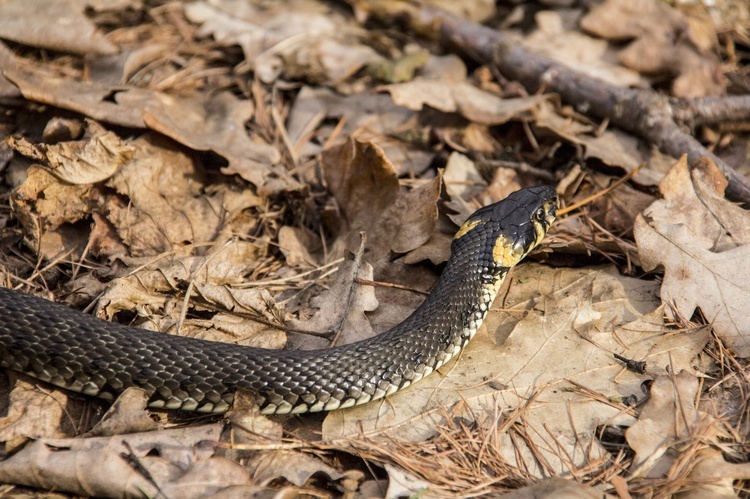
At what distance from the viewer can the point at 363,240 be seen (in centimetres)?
479

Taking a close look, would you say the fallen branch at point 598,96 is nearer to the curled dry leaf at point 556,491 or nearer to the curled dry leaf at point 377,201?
the curled dry leaf at point 377,201

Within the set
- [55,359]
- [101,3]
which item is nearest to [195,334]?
[55,359]

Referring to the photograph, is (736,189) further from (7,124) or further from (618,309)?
(7,124)

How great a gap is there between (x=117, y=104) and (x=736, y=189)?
17.6ft

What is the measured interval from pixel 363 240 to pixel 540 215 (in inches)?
58.1

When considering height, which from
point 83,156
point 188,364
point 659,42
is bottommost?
point 188,364

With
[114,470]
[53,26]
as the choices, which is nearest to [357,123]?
Answer: [53,26]

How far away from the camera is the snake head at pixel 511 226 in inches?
190

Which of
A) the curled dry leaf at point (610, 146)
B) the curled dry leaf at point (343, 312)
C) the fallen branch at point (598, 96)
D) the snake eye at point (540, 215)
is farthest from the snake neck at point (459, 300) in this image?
the fallen branch at point (598, 96)

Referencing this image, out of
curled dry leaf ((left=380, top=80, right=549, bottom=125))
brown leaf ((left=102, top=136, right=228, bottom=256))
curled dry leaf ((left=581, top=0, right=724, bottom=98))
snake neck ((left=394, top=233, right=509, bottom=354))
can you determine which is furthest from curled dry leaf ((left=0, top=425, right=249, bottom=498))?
curled dry leaf ((left=581, top=0, right=724, bottom=98))

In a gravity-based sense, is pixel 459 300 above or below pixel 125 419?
above

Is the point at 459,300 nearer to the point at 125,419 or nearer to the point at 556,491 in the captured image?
the point at 556,491

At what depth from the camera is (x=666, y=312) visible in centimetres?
449

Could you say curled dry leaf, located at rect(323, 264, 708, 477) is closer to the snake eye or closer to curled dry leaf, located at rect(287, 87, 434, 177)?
the snake eye
